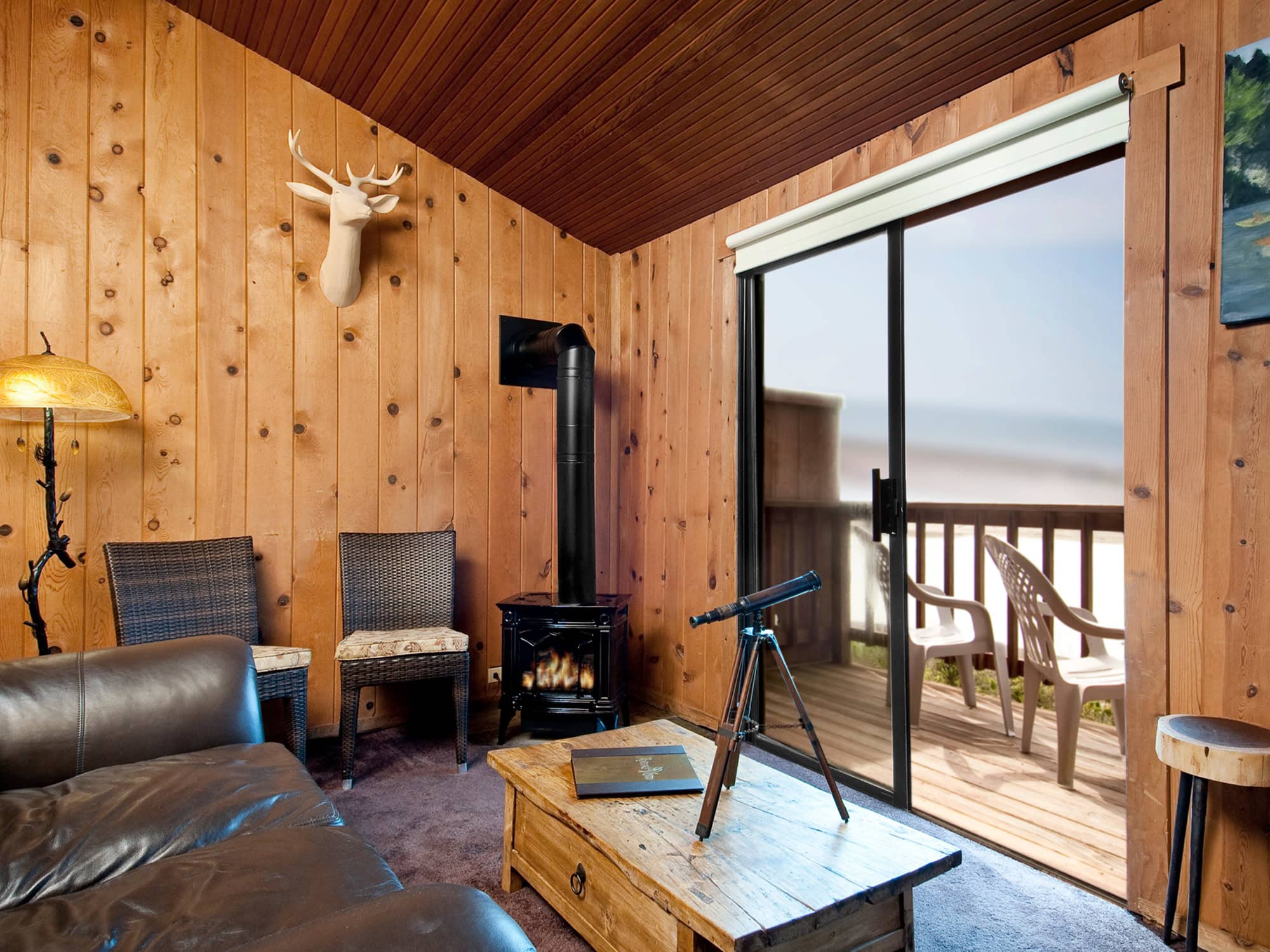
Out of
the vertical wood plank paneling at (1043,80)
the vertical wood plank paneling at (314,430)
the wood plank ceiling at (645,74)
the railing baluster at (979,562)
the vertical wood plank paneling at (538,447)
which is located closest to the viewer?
the vertical wood plank paneling at (1043,80)

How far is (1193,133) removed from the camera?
185 centimetres

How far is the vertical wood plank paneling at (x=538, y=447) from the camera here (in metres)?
3.86

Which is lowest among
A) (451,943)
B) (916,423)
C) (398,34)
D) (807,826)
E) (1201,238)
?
(807,826)

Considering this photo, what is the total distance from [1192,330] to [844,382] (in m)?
1.21

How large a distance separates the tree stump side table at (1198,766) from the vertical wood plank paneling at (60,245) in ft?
11.4

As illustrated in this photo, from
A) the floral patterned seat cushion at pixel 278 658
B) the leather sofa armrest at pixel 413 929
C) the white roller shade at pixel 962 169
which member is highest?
the white roller shade at pixel 962 169

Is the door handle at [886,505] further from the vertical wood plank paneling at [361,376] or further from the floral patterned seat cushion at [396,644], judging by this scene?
the vertical wood plank paneling at [361,376]

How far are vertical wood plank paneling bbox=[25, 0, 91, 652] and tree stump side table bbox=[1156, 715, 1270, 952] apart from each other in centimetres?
348

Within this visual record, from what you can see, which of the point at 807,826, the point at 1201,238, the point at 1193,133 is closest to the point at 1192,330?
the point at 1201,238

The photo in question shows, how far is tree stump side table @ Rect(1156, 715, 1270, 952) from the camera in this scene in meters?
1.55

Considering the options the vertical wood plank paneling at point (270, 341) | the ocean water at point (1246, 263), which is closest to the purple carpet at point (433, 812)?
the vertical wood plank paneling at point (270, 341)

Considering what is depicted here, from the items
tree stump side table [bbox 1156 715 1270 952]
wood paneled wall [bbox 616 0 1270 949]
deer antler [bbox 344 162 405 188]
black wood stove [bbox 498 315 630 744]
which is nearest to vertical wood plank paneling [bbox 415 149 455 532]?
deer antler [bbox 344 162 405 188]

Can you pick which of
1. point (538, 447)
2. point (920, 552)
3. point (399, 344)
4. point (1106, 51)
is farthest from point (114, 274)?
point (920, 552)

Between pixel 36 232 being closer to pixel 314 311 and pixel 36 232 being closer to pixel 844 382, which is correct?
pixel 314 311
